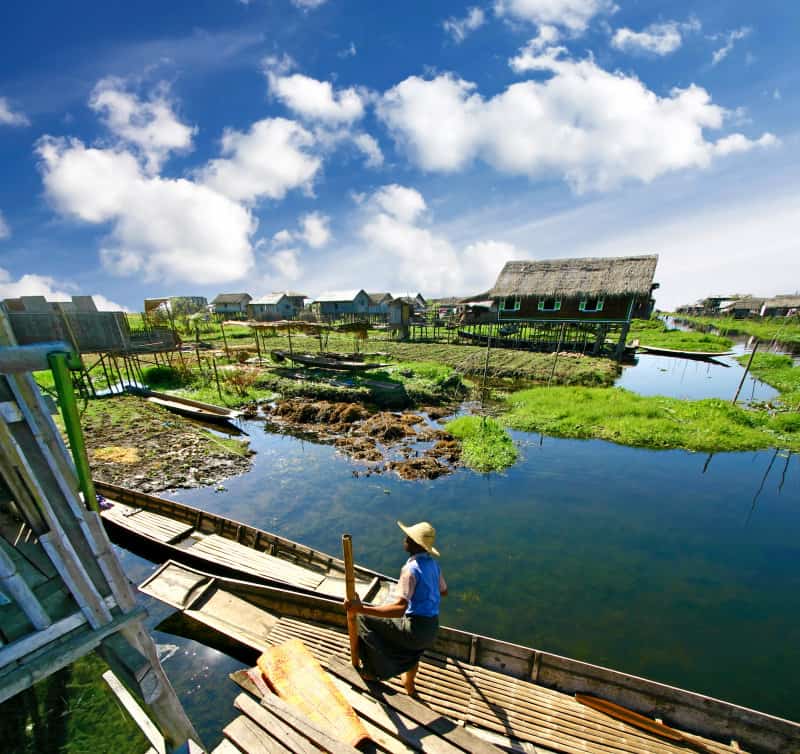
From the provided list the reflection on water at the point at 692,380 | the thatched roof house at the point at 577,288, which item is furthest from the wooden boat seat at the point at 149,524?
the thatched roof house at the point at 577,288

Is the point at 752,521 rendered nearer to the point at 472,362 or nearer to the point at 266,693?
the point at 266,693

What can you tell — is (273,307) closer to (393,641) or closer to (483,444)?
(483,444)

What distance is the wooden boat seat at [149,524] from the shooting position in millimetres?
8766

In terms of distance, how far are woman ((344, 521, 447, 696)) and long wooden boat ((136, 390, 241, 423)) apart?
51.3 feet

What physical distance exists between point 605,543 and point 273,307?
65.5m

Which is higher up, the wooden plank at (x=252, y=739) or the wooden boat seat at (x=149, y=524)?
the wooden plank at (x=252, y=739)

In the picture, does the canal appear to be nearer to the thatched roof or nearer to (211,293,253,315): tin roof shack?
the thatched roof

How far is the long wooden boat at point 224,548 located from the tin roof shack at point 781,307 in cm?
8858

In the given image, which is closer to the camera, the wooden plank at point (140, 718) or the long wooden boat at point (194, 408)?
the wooden plank at point (140, 718)

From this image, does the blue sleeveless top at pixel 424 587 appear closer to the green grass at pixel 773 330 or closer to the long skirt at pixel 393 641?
the long skirt at pixel 393 641

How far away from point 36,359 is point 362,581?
263 inches

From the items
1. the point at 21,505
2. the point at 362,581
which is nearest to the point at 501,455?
the point at 362,581

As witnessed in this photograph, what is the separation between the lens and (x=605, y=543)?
947 cm

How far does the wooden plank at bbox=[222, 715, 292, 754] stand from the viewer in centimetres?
370
